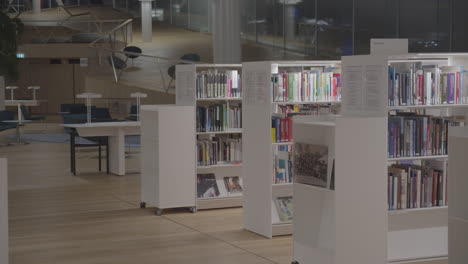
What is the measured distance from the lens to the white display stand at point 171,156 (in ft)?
30.7

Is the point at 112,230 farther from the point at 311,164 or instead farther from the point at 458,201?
the point at 458,201

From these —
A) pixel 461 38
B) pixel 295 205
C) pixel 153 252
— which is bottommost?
pixel 153 252

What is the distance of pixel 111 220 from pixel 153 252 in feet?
6.04

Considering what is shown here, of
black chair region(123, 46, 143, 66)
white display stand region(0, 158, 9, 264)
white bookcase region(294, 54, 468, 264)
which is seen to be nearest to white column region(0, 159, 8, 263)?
white display stand region(0, 158, 9, 264)

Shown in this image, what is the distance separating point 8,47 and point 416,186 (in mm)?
3723

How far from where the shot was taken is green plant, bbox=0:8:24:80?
4793mm

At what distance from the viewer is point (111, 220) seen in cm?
912

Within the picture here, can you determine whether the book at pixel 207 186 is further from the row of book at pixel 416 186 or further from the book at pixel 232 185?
the row of book at pixel 416 186

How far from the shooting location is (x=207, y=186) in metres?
9.75

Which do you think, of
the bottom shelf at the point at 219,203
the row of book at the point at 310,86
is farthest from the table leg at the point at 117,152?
the row of book at the point at 310,86

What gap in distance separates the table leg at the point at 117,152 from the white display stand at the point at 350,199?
22.4ft

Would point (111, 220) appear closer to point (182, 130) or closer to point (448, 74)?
point (182, 130)

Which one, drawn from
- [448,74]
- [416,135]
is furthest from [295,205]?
[448,74]

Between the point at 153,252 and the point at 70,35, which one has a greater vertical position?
the point at 70,35
